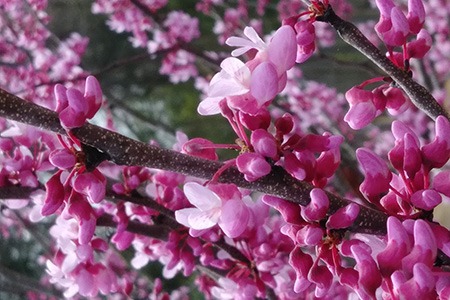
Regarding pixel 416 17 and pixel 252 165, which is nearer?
pixel 252 165

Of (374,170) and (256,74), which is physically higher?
(256,74)

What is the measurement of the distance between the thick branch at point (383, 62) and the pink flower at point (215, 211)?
256 mm

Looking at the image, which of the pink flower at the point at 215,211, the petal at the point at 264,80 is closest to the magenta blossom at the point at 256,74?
the petal at the point at 264,80

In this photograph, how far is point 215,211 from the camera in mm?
618

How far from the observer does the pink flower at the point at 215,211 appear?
600 mm

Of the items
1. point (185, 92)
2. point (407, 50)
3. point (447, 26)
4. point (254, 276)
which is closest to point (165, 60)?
point (447, 26)

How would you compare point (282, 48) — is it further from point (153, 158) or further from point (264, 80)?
point (153, 158)

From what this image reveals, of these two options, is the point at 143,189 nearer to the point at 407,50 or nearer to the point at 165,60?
the point at 407,50

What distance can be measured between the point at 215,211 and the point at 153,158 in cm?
9

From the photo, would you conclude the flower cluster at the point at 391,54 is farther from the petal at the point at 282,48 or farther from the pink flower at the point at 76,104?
the pink flower at the point at 76,104

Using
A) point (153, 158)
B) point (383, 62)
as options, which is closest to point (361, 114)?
point (383, 62)

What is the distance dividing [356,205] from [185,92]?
502 centimetres

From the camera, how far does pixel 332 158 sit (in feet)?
2.17

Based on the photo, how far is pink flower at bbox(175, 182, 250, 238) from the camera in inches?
23.6
